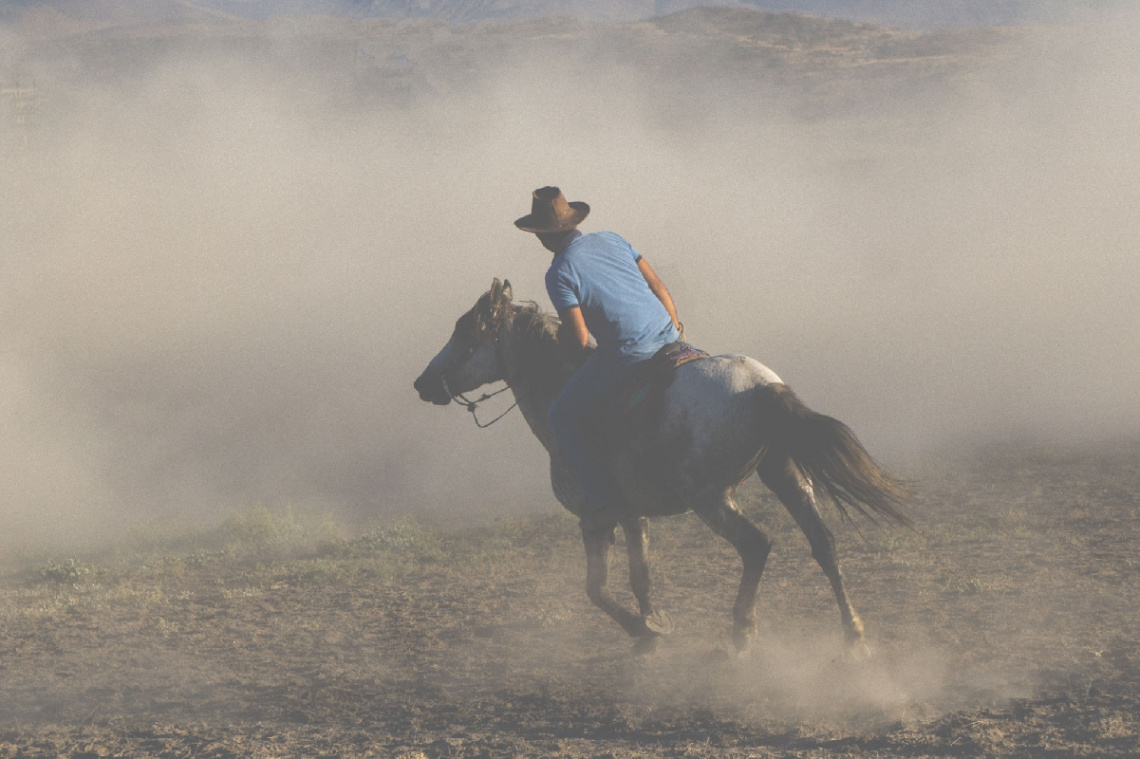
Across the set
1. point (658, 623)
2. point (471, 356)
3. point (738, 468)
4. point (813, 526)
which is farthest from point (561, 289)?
point (658, 623)

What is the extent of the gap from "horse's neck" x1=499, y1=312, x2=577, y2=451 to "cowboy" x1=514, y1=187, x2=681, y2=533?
0.44 meters

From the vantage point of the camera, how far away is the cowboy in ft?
19.4

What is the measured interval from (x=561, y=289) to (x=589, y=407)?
682mm

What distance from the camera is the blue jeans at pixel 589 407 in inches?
237

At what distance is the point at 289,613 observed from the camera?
340 inches

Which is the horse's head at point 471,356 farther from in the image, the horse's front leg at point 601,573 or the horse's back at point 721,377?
the horse's back at point 721,377

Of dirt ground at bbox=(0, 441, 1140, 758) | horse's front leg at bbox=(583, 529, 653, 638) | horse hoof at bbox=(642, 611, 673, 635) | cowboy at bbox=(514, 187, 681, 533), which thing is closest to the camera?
dirt ground at bbox=(0, 441, 1140, 758)

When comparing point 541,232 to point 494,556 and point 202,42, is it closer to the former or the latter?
point 494,556

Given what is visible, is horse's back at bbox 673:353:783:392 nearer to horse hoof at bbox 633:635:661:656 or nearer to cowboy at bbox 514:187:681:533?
cowboy at bbox 514:187:681:533

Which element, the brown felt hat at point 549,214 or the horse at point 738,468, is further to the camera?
the brown felt hat at point 549,214

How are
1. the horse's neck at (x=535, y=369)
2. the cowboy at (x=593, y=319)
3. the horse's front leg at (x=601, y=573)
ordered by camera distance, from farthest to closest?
1. the horse's neck at (x=535, y=369)
2. the horse's front leg at (x=601, y=573)
3. the cowboy at (x=593, y=319)

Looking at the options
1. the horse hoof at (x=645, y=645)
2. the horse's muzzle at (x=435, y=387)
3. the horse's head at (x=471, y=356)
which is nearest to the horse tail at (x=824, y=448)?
the horse hoof at (x=645, y=645)

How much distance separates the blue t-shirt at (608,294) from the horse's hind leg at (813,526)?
3.06 ft

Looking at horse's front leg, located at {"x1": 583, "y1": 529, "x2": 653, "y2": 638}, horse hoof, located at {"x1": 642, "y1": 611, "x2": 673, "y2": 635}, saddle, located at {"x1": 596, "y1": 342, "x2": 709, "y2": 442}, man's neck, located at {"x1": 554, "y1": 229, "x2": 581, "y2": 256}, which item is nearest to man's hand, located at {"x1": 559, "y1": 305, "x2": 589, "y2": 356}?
saddle, located at {"x1": 596, "y1": 342, "x2": 709, "y2": 442}
